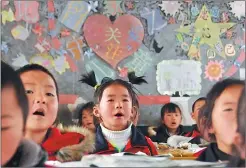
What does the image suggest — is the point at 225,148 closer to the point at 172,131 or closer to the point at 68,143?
the point at 172,131

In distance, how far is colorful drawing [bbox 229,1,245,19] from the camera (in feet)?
4.96

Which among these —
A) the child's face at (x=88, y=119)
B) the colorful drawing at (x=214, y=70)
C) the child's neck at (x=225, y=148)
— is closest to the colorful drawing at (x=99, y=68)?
the child's face at (x=88, y=119)

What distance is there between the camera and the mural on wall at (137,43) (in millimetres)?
1455

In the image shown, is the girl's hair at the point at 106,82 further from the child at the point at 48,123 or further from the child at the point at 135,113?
the child at the point at 48,123

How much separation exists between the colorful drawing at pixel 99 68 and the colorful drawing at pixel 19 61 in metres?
0.21

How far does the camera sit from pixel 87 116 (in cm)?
148

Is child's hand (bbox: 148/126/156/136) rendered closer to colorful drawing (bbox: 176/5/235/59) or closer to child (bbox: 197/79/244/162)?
child (bbox: 197/79/244/162)

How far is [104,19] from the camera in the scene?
1483mm

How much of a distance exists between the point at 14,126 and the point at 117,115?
35 centimetres

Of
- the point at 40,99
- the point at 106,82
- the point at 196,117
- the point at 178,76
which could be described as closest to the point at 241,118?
the point at 196,117

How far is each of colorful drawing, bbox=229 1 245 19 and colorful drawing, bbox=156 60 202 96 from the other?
0.23 m

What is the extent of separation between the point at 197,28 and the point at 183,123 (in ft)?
1.13

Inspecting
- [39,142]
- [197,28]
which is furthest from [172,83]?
[39,142]

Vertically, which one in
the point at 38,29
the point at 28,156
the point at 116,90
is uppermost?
the point at 38,29
